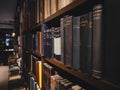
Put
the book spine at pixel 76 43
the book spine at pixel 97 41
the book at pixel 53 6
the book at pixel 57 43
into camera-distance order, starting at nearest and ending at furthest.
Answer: the book spine at pixel 97 41 < the book spine at pixel 76 43 < the book at pixel 57 43 < the book at pixel 53 6

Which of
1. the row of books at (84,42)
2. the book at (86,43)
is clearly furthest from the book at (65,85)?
the book at (86,43)

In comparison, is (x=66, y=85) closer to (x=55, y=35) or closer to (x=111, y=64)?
(x=55, y=35)

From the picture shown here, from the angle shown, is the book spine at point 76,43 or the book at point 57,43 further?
the book at point 57,43

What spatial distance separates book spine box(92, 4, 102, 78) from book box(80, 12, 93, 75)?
42mm

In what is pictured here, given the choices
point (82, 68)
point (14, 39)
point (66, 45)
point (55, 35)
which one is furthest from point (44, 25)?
point (14, 39)

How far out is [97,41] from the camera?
699 mm

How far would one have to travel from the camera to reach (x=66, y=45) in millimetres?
1040

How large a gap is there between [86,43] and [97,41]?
0.35 feet

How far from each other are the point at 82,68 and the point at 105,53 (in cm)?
22

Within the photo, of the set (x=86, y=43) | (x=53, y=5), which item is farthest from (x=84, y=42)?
(x=53, y=5)

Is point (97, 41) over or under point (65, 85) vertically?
over

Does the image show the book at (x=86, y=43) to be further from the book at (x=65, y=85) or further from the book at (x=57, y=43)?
the book at (x=57, y=43)

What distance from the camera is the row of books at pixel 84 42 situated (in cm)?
70

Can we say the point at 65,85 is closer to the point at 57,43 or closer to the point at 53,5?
the point at 57,43
